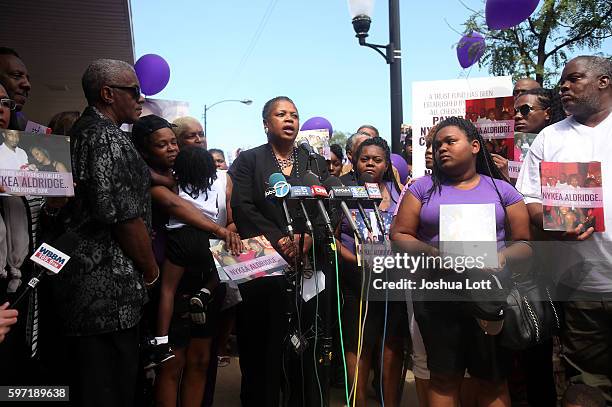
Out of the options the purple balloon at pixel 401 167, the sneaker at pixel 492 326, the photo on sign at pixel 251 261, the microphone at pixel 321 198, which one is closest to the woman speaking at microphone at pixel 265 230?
the photo on sign at pixel 251 261

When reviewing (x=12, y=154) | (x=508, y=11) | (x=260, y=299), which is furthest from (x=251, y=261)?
(x=508, y=11)

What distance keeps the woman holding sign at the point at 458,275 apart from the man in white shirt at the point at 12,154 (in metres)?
2.08

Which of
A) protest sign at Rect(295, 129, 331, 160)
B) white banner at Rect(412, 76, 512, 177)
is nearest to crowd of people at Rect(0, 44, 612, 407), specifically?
white banner at Rect(412, 76, 512, 177)

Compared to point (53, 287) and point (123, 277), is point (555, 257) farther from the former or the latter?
point (53, 287)

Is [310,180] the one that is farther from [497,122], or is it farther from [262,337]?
[497,122]

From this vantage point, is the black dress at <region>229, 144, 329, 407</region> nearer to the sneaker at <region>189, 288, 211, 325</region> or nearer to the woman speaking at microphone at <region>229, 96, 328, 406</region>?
the woman speaking at microphone at <region>229, 96, 328, 406</region>

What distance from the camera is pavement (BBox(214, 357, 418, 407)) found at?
14.8 ft

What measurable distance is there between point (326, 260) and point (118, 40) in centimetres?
749

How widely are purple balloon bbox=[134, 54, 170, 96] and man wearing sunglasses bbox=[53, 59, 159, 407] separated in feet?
15.2

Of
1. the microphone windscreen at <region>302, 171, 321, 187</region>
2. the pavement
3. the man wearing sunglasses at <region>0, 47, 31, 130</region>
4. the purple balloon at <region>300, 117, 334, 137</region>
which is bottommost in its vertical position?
the pavement

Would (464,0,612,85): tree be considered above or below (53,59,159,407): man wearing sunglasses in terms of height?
above

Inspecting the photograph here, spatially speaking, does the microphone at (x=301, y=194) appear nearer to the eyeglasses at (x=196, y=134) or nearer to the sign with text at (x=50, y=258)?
the sign with text at (x=50, y=258)

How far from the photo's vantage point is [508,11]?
5426mm

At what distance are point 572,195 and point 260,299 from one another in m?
2.03
